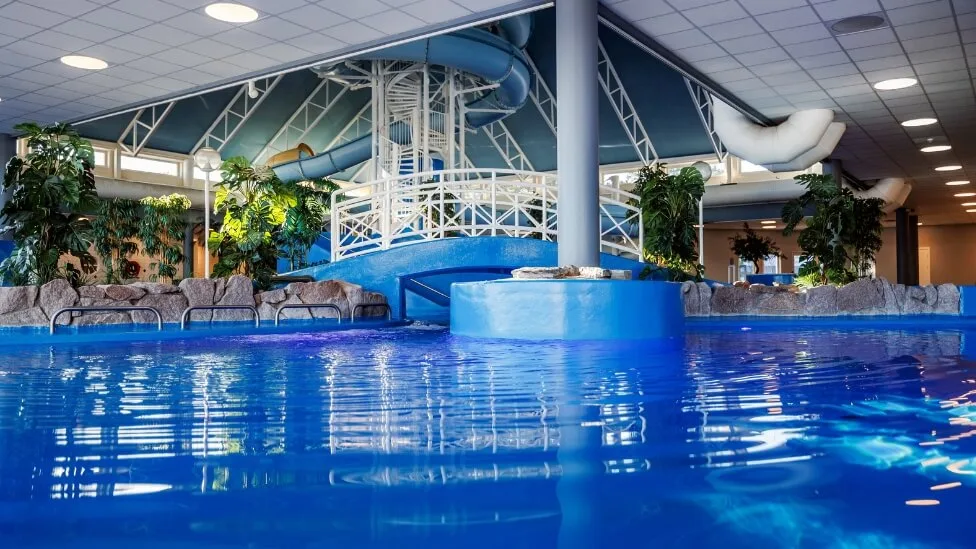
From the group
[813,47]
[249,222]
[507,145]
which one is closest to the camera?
[813,47]

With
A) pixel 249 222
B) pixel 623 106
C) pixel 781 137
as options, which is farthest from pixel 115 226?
pixel 781 137

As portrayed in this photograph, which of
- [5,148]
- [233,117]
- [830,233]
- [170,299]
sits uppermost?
[233,117]

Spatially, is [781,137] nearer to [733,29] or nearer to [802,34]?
[802,34]

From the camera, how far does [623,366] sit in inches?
174

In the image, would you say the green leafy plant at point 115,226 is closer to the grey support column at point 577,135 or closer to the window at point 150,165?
the window at point 150,165

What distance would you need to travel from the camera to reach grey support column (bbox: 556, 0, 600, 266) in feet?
24.2

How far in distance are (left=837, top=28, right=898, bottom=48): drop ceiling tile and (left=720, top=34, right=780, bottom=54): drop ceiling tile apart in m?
0.79

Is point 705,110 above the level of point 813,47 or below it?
above

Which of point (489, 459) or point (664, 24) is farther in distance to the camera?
point (664, 24)

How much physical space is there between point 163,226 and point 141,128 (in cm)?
444

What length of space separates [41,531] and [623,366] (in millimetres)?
3444

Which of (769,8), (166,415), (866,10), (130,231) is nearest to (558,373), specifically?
(166,415)

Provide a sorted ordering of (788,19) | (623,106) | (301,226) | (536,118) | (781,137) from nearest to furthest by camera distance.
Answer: (788,19), (781,137), (301,226), (623,106), (536,118)

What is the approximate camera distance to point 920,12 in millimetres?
7801
